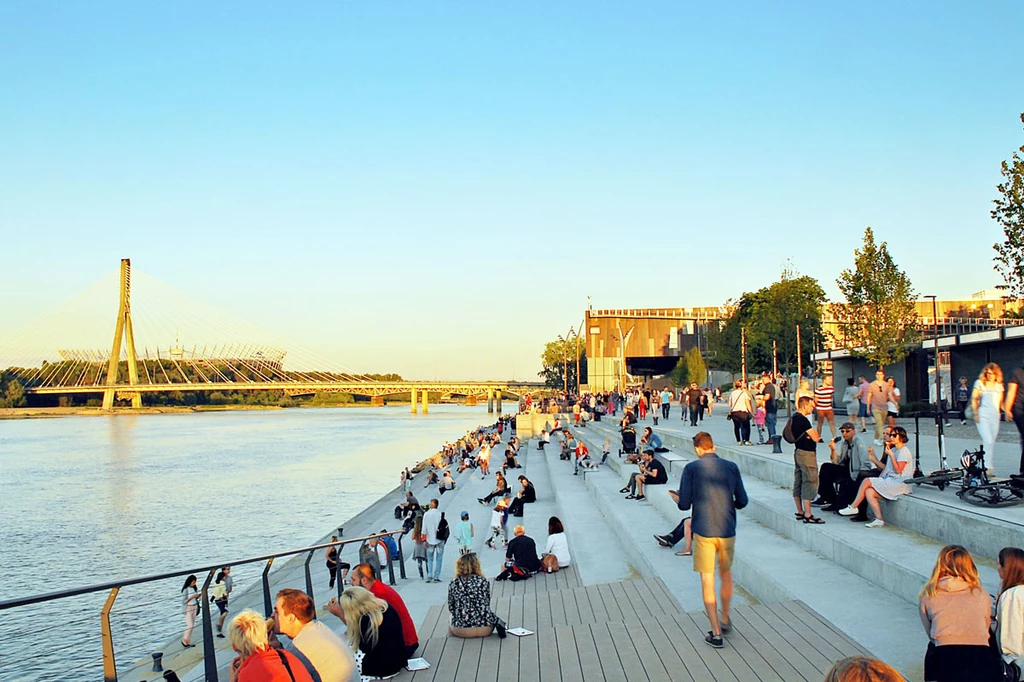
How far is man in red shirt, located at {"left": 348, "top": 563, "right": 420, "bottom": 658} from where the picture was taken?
598 centimetres

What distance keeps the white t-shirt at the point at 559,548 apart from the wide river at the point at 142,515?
5.43m

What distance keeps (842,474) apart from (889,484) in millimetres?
762

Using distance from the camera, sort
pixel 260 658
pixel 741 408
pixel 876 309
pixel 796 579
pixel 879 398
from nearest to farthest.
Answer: pixel 260 658 → pixel 796 579 → pixel 879 398 → pixel 741 408 → pixel 876 309

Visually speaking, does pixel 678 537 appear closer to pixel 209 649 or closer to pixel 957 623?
pixel 209 649

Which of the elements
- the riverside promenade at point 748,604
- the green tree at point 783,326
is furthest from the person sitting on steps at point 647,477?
the green tree at point 783,326

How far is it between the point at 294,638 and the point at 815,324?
43.2 m

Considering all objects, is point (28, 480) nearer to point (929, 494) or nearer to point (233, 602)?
point (233, 602)

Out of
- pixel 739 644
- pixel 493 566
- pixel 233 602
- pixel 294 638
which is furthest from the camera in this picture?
pixel 493 566

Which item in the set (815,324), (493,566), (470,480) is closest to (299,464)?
(470,480)

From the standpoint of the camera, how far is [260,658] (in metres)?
4.33

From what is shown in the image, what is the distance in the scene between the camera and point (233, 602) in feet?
34.5

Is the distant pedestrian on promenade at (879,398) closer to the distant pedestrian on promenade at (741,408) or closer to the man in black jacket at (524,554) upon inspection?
the distant pedestrian on promenade at (741,408)

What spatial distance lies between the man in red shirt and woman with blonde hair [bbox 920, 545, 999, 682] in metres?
3.35

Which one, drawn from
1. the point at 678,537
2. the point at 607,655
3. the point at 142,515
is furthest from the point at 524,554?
the point at 142,515
